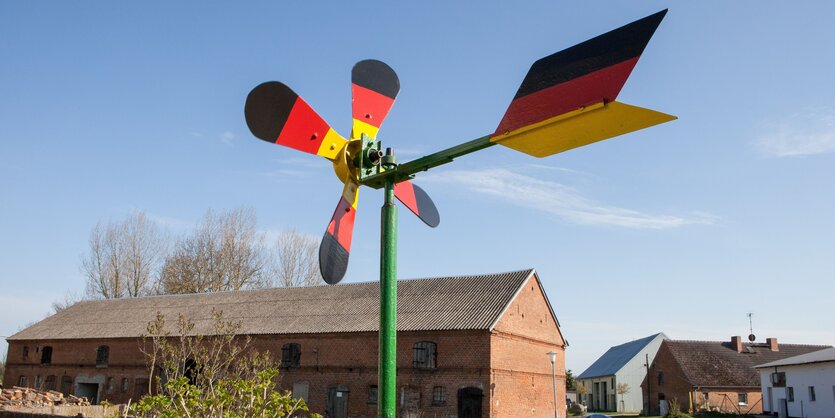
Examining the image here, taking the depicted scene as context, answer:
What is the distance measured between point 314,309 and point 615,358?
30843mm

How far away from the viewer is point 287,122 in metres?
3.99

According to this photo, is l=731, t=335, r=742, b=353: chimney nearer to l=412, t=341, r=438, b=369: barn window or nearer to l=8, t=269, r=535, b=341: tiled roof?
l=8, t=269, r=535, b=341: tiled roof

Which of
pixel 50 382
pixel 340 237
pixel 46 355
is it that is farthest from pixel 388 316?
pixel 46 355

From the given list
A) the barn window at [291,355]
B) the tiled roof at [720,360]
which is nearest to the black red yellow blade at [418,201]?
the barn window at [291,355]

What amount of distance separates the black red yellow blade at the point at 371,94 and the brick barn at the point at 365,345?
64.3 ft

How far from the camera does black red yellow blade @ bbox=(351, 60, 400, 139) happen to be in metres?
4.37

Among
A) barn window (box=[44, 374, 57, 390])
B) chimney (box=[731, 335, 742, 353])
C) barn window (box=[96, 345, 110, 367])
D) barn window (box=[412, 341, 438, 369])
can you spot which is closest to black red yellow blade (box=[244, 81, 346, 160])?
barn window (box=[412, 341, 438, 369])

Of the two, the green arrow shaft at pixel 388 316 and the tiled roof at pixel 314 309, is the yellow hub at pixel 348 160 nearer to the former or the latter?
the green arrow shaft at pixel 388 316

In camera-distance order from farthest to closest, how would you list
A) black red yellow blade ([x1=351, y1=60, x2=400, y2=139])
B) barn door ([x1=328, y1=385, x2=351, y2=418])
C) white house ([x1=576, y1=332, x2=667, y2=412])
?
white house ([x1=576, y1=332, x2=667, y2=412]) → barn door ([x1=328, y1=385, x2=351, y2=418]) → black red yellow blade ([x1=351, y1=60, x2=400, y2=139])

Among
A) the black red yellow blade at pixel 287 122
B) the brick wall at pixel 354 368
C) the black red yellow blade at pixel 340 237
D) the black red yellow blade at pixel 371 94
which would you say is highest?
the black red yellow blade at pixel 371 94

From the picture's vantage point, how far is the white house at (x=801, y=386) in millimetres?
30641

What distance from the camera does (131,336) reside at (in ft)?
102

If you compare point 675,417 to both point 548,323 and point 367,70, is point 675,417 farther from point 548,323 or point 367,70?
point 367,70

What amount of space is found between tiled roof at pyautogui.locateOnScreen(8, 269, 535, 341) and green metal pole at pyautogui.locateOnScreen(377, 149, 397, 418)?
A: 20182 millimetres
